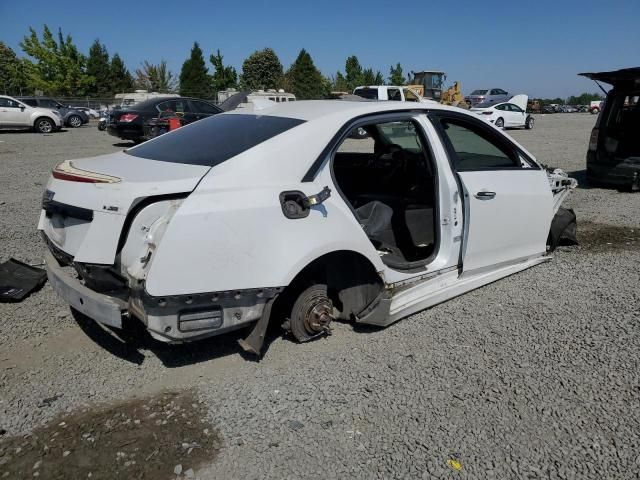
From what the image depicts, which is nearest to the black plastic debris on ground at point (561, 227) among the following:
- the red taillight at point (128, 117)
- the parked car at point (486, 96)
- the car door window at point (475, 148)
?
the car door window at point (475, 148)

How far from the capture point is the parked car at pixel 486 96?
112ft

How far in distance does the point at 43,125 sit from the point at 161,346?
21.7 meters

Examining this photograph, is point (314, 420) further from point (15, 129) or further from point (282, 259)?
point (15, 129)

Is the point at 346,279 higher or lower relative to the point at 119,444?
higher

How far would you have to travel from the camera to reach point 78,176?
2957 millimetres

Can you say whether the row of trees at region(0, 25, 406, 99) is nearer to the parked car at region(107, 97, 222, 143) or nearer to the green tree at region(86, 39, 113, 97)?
the green tree at region(86, 39, 113, 97)

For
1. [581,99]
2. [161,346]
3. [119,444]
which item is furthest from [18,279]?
[581,99]

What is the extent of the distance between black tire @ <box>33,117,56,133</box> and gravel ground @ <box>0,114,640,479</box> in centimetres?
2026

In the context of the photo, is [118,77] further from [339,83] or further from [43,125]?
[43,125]

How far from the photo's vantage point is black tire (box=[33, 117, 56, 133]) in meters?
21.4

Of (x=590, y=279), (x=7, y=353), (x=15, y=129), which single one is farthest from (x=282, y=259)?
(x=15, y=129)

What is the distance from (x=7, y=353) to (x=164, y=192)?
168 centimetres

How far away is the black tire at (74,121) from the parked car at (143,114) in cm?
1200

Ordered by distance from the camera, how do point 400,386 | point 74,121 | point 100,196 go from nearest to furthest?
point 100,196 → point 400,386 → point 74,121
